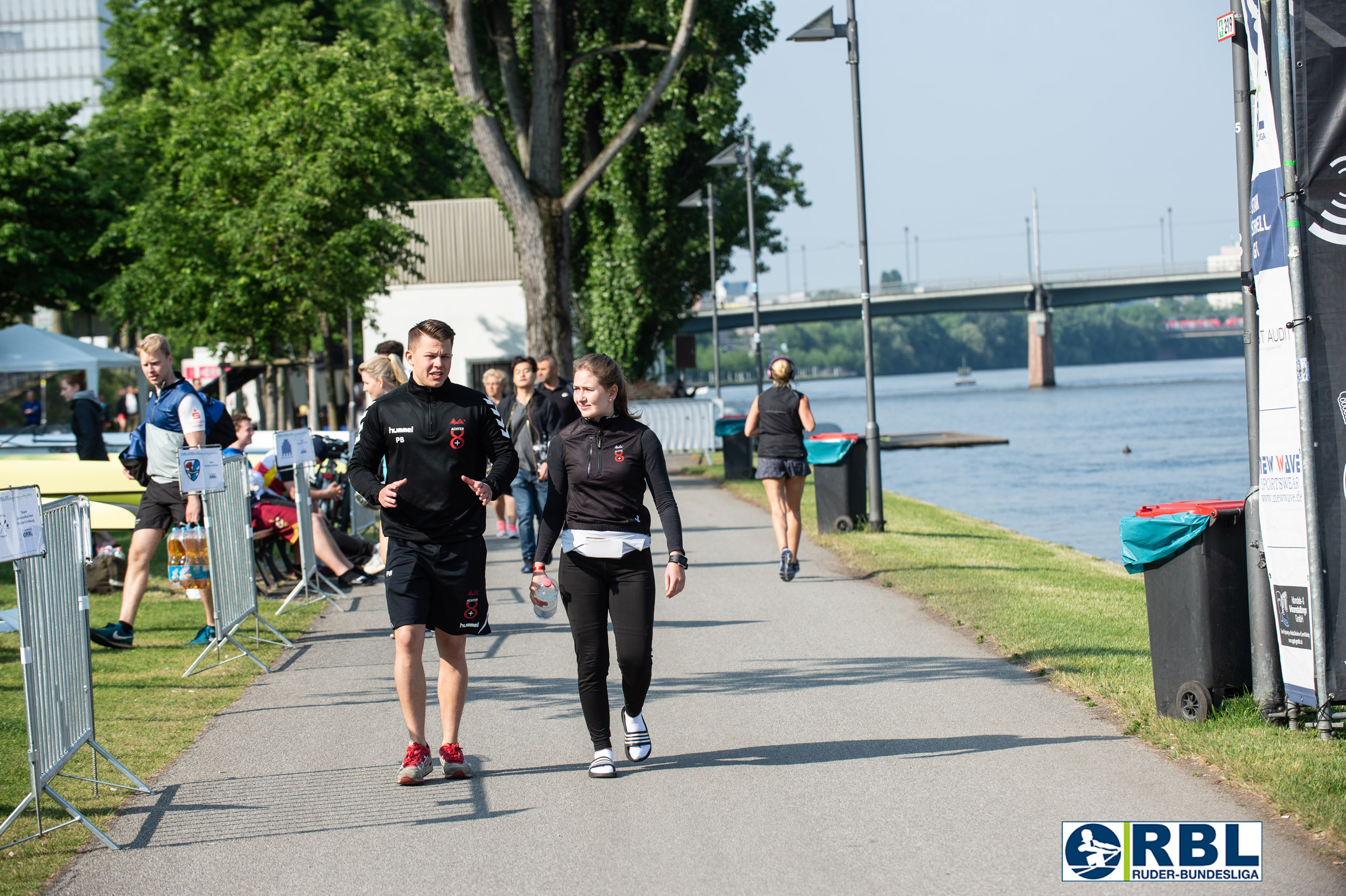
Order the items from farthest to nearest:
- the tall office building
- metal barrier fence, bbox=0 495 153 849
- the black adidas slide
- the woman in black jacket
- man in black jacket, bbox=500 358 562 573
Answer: the tall office building → the woman in black jacket → man in black jacket, bbox=500 358 562 573 → the black adidas slide → metal barrier fence, bbox=0 495 153 849

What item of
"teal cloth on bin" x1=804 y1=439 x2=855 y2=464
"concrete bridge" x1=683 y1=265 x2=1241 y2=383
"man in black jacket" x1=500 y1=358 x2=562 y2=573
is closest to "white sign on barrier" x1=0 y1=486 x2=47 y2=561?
"man in black jacket" x1=500 y1=358 x2=562 y2=573

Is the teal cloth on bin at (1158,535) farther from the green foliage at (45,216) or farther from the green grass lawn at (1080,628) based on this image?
the green foliage at (45,216)

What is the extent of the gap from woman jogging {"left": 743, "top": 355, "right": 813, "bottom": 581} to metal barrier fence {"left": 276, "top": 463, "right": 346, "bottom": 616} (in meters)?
3.91

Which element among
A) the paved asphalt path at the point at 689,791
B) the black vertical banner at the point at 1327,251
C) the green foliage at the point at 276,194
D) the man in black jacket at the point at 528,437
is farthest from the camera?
the green foliage at the point at 276,194

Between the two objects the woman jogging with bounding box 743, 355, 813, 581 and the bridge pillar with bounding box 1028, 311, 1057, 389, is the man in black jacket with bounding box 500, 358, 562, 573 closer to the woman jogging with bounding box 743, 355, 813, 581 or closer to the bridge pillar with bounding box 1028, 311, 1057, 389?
the woman jogging with bounding box 743, 355, 813, 581

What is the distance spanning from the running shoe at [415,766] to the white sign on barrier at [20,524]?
5.78ft

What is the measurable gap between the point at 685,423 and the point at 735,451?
689cm

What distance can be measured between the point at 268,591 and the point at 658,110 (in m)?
20.6

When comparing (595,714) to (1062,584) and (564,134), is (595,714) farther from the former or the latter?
(564,134)

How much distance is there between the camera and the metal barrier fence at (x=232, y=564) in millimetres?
8750

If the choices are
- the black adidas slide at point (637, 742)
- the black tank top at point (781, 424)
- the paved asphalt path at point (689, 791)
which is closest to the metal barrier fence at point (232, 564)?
the paved asphalt path at point (689, 791)

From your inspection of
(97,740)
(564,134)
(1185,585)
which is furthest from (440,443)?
(564,134)

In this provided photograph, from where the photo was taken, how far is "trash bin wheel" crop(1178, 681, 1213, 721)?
6.21m

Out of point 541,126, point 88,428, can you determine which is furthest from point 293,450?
point 541,126
